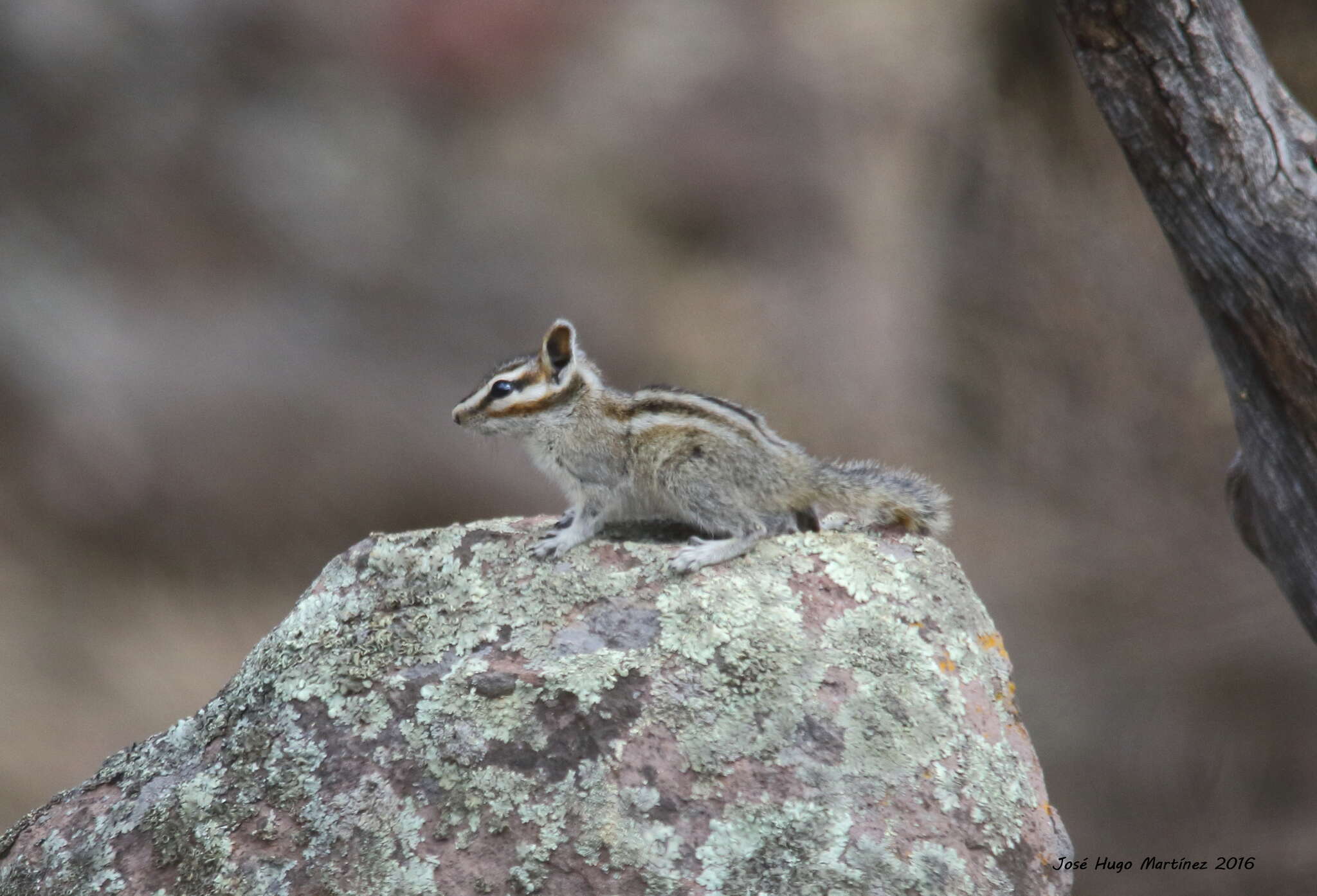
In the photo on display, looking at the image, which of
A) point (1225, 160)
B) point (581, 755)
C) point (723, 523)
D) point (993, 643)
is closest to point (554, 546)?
point (723, 523)

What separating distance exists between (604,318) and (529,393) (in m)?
3.44

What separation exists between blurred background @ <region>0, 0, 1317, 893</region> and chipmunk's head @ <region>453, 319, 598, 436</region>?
2.91 meters

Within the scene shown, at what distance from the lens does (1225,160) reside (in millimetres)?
3641

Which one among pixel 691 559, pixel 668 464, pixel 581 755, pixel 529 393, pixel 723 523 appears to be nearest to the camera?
pixel 581 755

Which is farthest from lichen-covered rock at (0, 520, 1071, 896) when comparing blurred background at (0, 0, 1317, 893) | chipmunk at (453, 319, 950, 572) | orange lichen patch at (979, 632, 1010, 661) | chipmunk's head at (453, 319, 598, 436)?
blurred background at (0, 0, 1317, 893)

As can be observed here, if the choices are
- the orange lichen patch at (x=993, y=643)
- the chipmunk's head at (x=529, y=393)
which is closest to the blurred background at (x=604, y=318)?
the chipmunk's head at (x=529, y=393)

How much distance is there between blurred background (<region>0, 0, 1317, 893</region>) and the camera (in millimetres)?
6898

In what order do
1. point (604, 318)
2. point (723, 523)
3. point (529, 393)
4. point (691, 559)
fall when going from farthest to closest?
point (604, 318)
point (529, 393)
point (723, 523)
point (691, 559)

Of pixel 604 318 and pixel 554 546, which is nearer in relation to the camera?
pixel 554 546

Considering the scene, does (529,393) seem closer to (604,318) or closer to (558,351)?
(558,351)

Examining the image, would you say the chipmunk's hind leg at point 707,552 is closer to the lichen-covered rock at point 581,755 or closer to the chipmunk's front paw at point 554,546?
the lichen-covered rock at point 581,755

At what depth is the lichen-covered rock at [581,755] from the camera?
2898 mm

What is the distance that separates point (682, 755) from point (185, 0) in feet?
19.2

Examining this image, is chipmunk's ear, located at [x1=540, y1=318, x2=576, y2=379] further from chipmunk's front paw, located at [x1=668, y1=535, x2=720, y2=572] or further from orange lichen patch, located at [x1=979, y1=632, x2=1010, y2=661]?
orange lichen patch, located at [x1=979, y1=632, x2=1010, y2=661]
